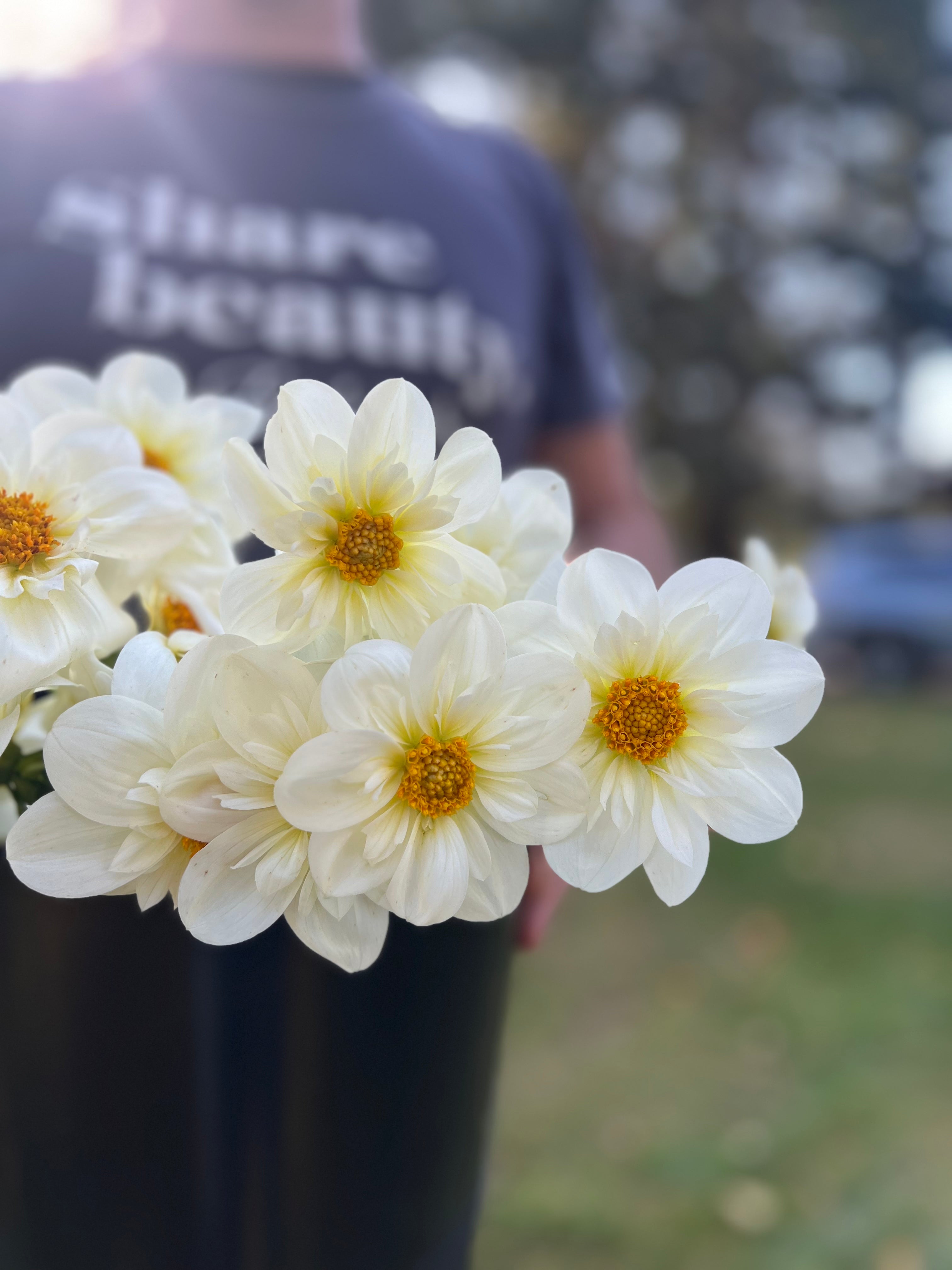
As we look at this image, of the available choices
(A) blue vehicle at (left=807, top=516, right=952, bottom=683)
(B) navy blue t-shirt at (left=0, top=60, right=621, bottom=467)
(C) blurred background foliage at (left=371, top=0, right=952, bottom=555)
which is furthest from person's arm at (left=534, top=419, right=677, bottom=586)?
(C) blurred background foliage at (left=371, top=0, right=952, bottom=555)

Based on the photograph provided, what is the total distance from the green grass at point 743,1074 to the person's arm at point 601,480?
111cm

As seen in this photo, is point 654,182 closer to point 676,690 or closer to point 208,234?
point 208,234

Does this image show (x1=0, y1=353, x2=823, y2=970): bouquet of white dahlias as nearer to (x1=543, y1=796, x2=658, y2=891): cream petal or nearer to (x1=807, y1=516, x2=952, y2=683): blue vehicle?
(x1=543, y1=796, x2=658, y2=891): cream petal

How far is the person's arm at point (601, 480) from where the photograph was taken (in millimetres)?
1488

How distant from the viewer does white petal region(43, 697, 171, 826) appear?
15.3 inches

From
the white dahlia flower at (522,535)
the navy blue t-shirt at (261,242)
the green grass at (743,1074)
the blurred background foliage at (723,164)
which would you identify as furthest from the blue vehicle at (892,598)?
the white dahlia flower at (522,535)

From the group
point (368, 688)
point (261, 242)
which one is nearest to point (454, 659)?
point (368, 688)

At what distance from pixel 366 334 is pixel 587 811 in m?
0.98

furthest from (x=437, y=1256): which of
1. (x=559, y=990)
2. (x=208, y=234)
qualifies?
(x=559, y=990)

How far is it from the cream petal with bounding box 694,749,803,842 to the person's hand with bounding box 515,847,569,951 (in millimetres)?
147

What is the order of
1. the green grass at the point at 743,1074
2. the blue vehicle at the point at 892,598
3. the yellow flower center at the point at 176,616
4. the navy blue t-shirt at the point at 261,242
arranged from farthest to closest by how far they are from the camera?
the blue vehicle at the point at 892,598, the green grass at the point at 743,1074, the navy blue t-shirt at the point at 261,242, the yellow flower center at the point at 176,616

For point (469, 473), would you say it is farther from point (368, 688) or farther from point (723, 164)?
point (723, 164)

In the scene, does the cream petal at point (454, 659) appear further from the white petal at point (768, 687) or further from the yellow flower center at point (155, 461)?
the yellow flower center at point (155, 461)

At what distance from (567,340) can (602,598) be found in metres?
1.19
